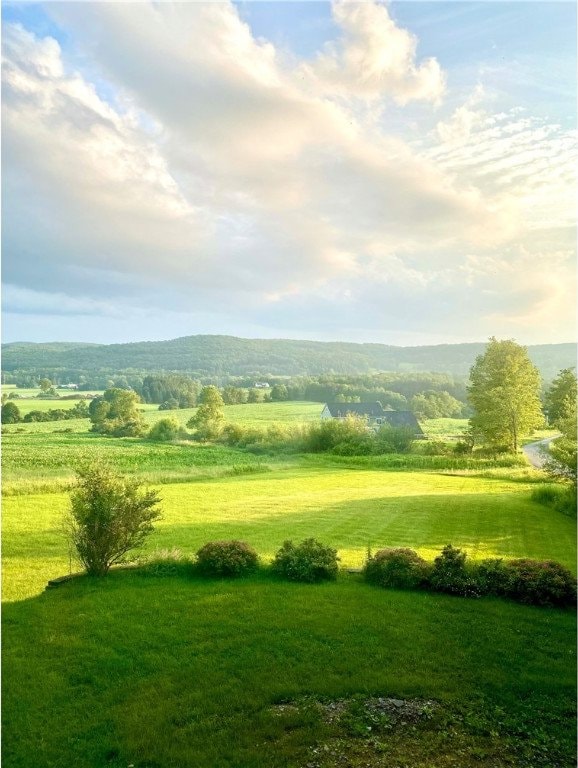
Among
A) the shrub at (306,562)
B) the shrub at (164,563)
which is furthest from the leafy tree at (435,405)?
the shrub at (164,563)

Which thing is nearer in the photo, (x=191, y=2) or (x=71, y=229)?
(x=191, y=2)

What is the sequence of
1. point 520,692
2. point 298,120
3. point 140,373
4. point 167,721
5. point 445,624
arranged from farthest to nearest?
point 140,373
point 298,120
point 445,624
point 520,692
point 167,721

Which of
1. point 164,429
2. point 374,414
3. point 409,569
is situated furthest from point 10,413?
point 409,569

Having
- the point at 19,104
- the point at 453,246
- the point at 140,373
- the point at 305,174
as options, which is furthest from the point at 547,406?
the point at 19,104

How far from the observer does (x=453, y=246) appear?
7.02 m

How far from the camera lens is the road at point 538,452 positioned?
7004 mm

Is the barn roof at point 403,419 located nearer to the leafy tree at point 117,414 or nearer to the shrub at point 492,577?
the shrub at point 492,577

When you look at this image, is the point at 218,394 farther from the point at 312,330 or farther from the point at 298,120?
the point at 298,120

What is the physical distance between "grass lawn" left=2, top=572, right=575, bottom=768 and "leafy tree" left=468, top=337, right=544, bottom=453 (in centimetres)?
219

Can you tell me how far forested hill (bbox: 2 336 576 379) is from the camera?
6977 millimetres

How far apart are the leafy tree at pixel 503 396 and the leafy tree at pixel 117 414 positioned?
4349mm

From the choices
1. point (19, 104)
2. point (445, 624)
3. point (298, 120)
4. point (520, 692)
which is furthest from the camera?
point (298, 120)

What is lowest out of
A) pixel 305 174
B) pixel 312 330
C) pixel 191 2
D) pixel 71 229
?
pixel 312 330

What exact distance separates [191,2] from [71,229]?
9.49ft
